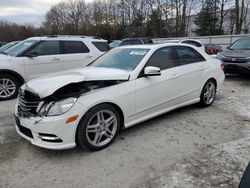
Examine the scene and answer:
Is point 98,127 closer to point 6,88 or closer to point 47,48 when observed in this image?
point 6,88

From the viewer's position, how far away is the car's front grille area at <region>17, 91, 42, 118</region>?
11.0 feet

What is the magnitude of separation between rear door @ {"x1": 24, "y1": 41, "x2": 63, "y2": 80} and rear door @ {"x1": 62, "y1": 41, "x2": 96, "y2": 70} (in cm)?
19

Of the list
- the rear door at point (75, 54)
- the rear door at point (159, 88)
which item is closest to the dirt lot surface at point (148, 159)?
the rear door at point (159, 88)

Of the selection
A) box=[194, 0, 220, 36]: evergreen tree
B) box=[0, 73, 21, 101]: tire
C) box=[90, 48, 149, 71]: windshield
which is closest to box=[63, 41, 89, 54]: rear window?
box=[0, 73, 21, 101]: tire

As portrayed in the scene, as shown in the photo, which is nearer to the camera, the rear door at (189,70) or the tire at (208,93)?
the rear door at (189,70)

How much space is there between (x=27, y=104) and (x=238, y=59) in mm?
7343

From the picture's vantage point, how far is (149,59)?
4262mm

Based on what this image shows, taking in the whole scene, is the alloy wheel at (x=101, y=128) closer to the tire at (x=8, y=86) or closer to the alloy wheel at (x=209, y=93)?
the alloy wheel at (x=209, y=93)

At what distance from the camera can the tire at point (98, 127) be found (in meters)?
3.32

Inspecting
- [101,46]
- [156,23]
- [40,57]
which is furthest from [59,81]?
[156,23]

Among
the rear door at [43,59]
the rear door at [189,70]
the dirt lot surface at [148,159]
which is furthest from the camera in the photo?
the rear door at [43,59]

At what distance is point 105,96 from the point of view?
11.5 ft

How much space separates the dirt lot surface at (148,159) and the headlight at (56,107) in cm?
68

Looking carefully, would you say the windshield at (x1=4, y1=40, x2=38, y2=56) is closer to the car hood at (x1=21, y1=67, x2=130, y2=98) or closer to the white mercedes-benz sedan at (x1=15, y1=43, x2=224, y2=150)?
the white mercedes-benz sedan at (x1=15, y1=43, x2=224, y2=150)
